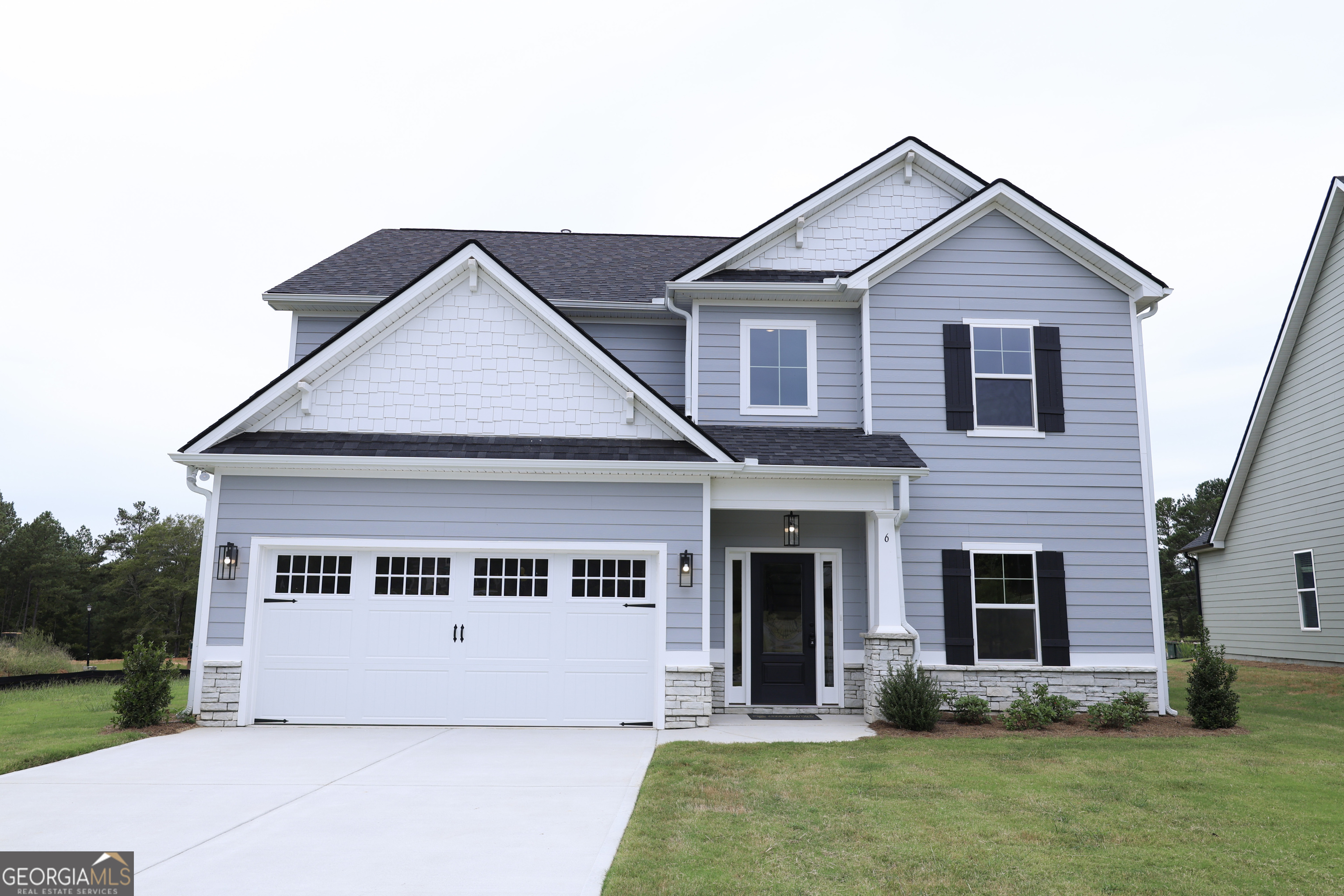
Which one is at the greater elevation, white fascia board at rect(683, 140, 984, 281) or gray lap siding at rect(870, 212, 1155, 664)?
white fascia board at rect(683, 140, 984, 281)

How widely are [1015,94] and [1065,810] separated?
16.5m

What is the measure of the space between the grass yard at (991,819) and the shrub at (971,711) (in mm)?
957

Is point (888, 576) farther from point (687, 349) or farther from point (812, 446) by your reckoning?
point (687, 349)

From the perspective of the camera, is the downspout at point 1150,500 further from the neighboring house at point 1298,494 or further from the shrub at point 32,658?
the shrub at point 32,658

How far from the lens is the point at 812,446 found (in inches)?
456

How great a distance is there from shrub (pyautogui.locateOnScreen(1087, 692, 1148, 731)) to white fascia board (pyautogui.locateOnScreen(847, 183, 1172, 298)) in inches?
226

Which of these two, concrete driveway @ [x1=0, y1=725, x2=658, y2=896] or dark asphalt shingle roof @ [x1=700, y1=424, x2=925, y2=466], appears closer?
concrete driveway @ [x1=0, y1=725, x2=658, y2=896]

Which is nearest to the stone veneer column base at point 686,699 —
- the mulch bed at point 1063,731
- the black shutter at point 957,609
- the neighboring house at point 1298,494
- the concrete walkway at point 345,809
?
the concrete walkway at point 345,809

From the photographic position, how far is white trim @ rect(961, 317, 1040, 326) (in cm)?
1234

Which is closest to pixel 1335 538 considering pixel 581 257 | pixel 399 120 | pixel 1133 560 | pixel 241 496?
pixel 1133 560

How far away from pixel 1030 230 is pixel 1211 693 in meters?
6.62

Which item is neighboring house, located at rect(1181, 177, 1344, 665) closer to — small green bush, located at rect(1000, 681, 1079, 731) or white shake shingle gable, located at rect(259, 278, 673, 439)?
small green bush, located at rect(1000, 681, 1079, 731)

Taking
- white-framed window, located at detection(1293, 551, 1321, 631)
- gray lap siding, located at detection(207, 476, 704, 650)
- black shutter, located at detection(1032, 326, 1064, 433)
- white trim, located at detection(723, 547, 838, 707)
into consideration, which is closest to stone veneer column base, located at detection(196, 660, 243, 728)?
gray lap siding, located at detection(207, 476, 704, 650)

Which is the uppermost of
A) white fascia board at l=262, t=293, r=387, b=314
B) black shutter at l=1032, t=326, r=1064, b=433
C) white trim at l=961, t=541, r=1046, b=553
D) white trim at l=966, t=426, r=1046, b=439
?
white fascia board at l=262, t=293, r=387, b=314
